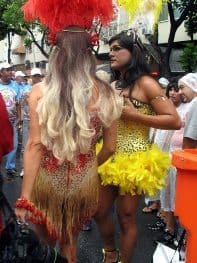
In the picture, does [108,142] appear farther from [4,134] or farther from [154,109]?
[4,134]

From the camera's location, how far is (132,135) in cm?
Result: 336

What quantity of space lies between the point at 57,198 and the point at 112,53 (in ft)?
3.88

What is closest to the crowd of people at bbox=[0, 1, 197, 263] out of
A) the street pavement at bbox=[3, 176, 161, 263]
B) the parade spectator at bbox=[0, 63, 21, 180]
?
the street pavement at bbox=[3, 176, 161, 263]

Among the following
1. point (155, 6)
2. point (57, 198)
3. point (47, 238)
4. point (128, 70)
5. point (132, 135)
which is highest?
point (155, 6)

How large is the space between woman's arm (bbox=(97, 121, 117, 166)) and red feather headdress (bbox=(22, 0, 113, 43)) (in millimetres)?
608

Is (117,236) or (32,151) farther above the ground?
(32,151)

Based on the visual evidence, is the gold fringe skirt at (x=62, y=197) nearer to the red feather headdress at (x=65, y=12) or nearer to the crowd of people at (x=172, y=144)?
the red feather headdress at (x=65, y=12)

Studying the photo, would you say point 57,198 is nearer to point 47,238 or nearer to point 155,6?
point 47,238

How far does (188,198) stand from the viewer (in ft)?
7.82

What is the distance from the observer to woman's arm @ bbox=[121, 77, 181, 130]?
3.26m

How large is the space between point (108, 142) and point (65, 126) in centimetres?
44

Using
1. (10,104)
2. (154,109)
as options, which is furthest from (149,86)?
(10,104)

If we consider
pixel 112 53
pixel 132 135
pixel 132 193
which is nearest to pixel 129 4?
pixel 112 53

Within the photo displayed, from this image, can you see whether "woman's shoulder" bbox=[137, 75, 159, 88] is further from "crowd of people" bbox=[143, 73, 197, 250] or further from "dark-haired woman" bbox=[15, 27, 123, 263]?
"crowd of people" bbox=[143, 73, 197, 250]
